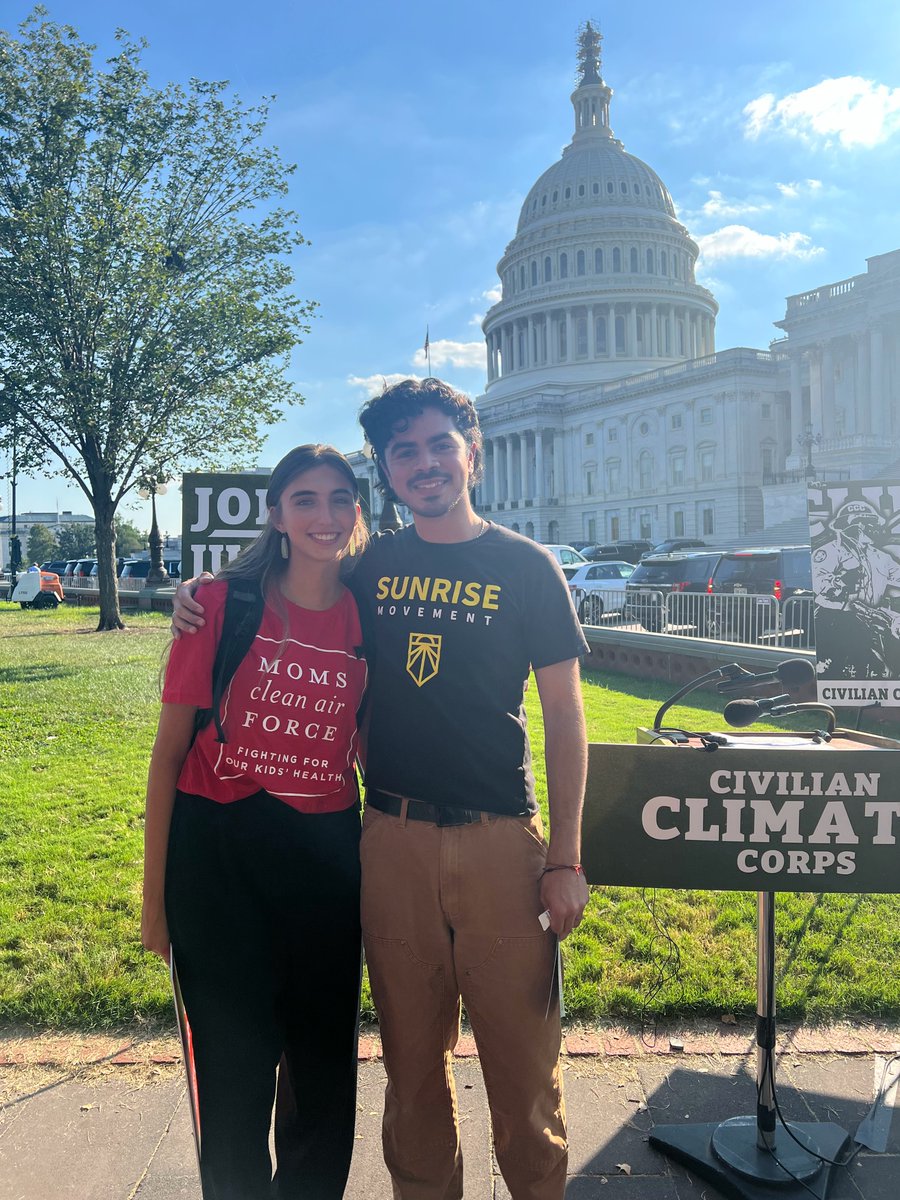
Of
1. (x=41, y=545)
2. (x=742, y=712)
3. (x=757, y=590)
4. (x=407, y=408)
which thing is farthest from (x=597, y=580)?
(x=41, y=545)

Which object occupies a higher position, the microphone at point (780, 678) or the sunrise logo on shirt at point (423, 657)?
the sunrise logo on shirt at point (423, 657)

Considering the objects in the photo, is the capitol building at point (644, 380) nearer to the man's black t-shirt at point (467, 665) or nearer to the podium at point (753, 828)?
the podium at point (753, 828)

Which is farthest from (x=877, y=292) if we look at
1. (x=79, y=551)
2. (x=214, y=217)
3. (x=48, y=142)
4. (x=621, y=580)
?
(x=79, y=551)

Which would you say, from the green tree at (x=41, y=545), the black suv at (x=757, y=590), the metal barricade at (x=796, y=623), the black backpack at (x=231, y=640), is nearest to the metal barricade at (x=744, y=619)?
the black suv at (x=757, y=590)

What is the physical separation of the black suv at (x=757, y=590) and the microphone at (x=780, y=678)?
33.3 ft

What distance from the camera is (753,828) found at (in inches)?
113

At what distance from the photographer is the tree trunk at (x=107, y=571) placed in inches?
925

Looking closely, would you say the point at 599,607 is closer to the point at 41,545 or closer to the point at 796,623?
the point at 796,623

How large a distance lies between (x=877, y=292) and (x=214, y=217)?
158ft

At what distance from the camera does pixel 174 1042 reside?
12.3 feet

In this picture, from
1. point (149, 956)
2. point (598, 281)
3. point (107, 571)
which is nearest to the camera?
point (149, 956)

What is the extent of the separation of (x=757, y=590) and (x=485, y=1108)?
16485mm

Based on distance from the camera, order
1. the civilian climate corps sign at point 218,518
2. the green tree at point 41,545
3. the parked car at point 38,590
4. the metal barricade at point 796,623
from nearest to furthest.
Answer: the civilian climate corps sign at point 218,518 < the metal barricade at point 796,623 < the parked car at point 38,590 < the green tree at point 41,545

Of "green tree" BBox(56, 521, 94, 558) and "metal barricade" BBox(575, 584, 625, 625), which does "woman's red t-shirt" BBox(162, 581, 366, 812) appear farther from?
"green tree" BBox(56, 521, 94, 558)
